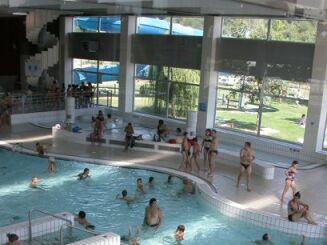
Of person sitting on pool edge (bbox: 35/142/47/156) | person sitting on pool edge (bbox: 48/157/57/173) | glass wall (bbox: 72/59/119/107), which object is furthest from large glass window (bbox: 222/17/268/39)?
person sitting on pool edge (bbox: 48/157/57/173)

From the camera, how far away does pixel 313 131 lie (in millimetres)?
13508

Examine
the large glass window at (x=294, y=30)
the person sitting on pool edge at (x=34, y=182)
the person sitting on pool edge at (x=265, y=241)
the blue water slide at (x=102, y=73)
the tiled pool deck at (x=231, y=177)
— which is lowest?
the person sitting on pool edge at (x=265, y=241)

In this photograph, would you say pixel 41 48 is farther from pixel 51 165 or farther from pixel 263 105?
pixel 263 105

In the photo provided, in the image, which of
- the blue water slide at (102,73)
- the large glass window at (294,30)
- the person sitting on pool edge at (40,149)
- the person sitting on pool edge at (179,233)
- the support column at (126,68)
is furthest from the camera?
the blue water slide at (102,73)

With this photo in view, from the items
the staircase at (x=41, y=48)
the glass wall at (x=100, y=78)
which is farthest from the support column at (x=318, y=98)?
the staircase at (x=41, y=48)

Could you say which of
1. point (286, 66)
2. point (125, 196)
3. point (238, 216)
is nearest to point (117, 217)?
point (125, 196)

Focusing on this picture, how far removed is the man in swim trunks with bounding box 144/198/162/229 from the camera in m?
8.33

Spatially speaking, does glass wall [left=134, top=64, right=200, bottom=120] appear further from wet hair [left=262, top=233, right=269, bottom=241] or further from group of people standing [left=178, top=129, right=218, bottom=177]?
wet hair [left=262, top=233, right=269, bottom=241]

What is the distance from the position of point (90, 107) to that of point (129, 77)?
2213mm

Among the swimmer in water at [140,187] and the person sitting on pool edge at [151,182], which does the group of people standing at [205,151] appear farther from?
the swimmer in water at [140,187]

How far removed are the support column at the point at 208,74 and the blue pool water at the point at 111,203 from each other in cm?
510

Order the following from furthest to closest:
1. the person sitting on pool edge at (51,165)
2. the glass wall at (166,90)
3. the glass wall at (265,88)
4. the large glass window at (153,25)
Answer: the large glass window at (153,25) → the glass wall at (166,90) → the glass wall at (265,88) → the person sitting on pool edge at (51,165)

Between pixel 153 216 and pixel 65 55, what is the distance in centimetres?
1569

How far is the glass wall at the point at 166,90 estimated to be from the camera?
17.5 m
